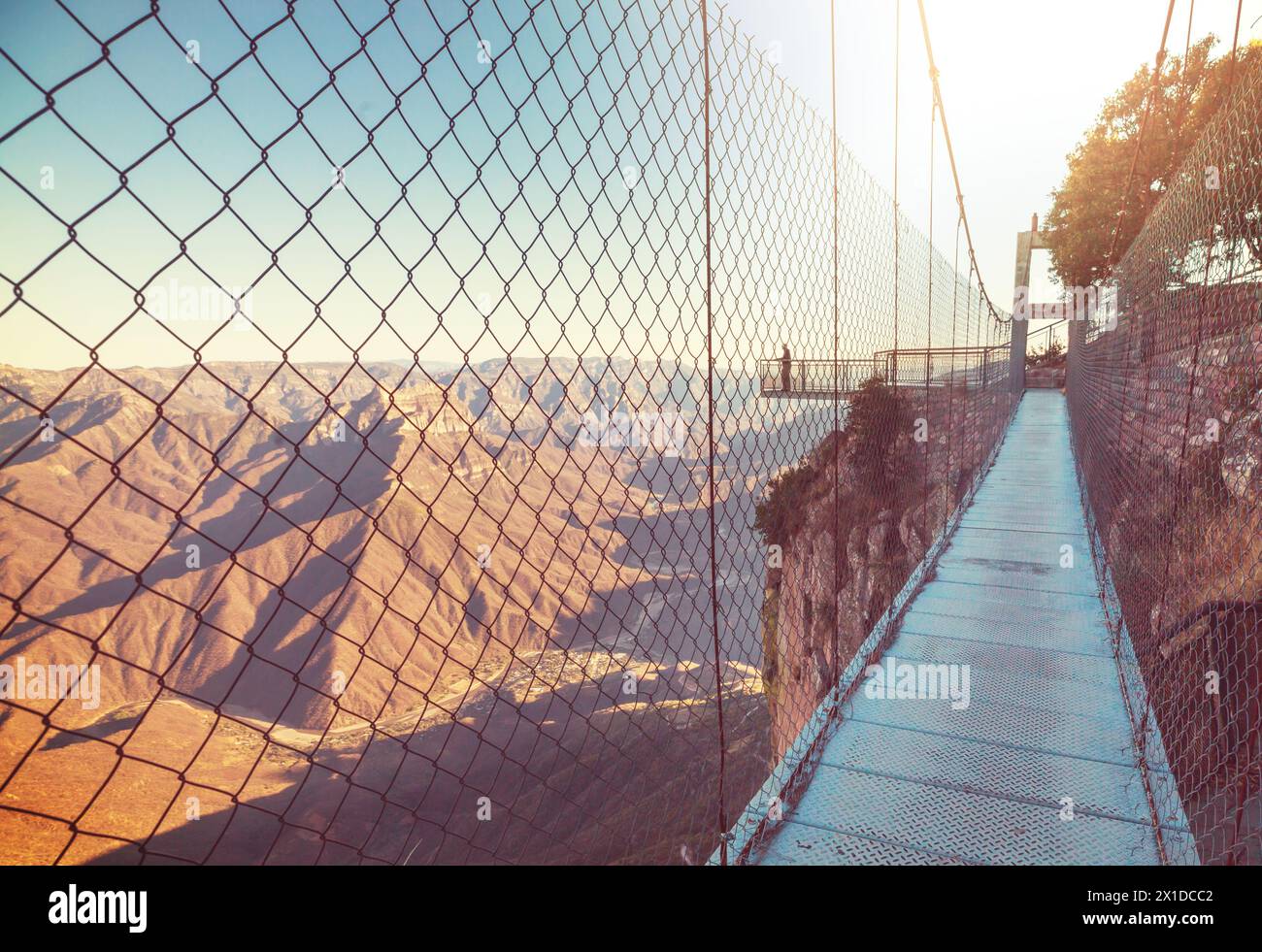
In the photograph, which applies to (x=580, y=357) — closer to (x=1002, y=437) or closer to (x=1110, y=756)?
(x=1110, y=756)

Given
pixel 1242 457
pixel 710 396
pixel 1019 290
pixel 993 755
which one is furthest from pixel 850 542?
pixel 1019 290

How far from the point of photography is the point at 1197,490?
11.4 ft

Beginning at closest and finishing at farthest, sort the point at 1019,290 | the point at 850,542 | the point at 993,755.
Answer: the point at 993,755 < the point at 850,542 < the point at 1019,290

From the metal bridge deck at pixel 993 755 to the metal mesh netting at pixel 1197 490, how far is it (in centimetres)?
15

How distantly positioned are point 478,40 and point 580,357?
0.78 meters

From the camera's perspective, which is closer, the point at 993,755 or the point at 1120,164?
the point at 993,755

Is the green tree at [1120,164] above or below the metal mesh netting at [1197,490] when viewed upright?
above

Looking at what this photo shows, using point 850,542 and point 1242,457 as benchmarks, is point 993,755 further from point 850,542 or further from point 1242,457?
point 850,542

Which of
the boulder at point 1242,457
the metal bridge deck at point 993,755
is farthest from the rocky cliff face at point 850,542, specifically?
→ the boulder at point 1242,457

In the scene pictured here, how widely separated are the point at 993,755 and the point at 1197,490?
201 centimetres

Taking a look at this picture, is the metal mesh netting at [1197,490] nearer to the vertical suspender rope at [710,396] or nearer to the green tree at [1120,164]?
the vertical suspender rope at [710,396]

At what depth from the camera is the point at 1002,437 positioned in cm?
1184

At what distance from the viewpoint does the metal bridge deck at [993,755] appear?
224 centimetres

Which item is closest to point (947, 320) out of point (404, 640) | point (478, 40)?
point (478, 40)
